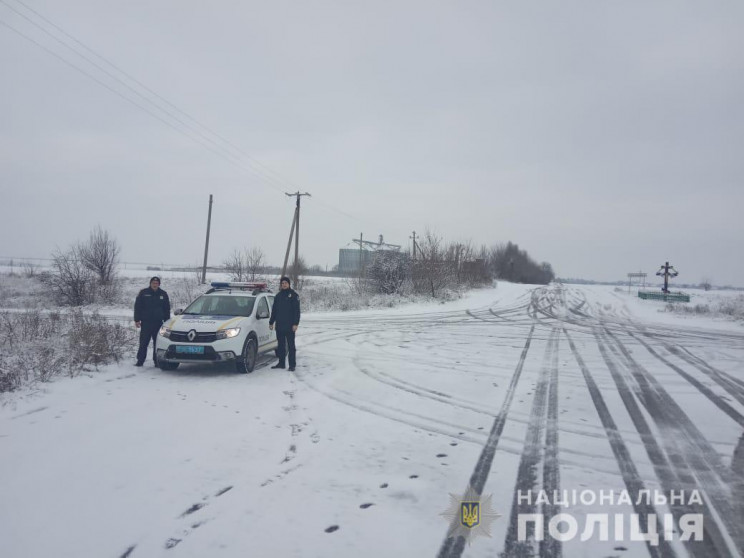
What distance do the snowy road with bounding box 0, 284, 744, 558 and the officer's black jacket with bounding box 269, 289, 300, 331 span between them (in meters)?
1.05

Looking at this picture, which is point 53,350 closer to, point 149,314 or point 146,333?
point 146,333

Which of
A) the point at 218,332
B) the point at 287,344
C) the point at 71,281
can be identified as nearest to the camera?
the point at 218,332

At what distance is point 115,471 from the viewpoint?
13.3 feet

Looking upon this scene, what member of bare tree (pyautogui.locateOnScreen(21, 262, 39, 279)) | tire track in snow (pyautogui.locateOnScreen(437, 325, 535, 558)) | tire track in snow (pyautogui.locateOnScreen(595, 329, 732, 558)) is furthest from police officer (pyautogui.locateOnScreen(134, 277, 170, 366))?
bare tree (pyautogui.locateOnScreen(21, 262, 39, 279))

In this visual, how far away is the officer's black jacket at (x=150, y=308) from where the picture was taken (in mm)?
8961

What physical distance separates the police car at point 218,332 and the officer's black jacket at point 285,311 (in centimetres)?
55

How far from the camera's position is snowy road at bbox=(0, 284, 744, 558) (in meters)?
3.08

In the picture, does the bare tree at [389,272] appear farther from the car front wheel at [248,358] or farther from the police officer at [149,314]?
the police officer at [149,314]

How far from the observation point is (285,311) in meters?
8.82

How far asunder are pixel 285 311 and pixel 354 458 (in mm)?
4785

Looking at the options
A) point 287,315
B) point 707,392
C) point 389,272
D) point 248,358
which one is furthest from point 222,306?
point 389,272

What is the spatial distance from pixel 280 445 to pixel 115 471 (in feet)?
5.29

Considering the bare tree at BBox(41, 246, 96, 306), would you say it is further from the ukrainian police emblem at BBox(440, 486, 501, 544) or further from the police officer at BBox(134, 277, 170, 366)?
the ukrainian police emblem at BBox(440, 486, 501, 544)

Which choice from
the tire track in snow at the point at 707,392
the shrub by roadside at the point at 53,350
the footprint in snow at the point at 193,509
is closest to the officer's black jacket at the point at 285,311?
the shrub by roadside at the point at 53,350
